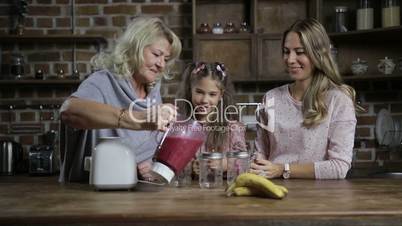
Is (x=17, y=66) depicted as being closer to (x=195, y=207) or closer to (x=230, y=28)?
(x=230, y=28)

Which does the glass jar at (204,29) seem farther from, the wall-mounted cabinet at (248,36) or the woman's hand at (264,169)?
the woman's hand at (264,169)

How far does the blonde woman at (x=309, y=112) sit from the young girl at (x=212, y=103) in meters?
0.13

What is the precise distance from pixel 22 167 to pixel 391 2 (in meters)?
2.35

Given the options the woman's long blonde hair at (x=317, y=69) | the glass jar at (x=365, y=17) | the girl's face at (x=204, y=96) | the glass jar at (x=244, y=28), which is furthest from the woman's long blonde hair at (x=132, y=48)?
the glass jar at (x=365, y=17)

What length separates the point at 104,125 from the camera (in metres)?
1.50

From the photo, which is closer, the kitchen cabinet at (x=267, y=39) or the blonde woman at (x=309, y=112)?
the blonde woman at (x=309, y=112)

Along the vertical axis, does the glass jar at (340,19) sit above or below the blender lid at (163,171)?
above

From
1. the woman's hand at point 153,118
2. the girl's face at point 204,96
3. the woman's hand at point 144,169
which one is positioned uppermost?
the girl's face at point 204,96

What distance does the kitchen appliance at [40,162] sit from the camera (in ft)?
9.87

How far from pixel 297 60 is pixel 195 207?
3.29 feet

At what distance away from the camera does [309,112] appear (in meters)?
1.91

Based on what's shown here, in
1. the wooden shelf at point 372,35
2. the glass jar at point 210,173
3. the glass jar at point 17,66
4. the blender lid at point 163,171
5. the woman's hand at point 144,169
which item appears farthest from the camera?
the glass jar at point 17,66

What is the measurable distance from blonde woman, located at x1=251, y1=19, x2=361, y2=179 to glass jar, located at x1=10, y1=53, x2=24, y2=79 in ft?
5.86

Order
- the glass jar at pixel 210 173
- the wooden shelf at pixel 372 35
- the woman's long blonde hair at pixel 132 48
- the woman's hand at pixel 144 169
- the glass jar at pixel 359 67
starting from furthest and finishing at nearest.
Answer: the glass jar at pixel 359 67 → the wooden shelf at pixel 372 35 → the woman's long blonde hair at pixel 132 48 → the woman's hand at pixel 144 169 → the glass jar at pixel 210 173
